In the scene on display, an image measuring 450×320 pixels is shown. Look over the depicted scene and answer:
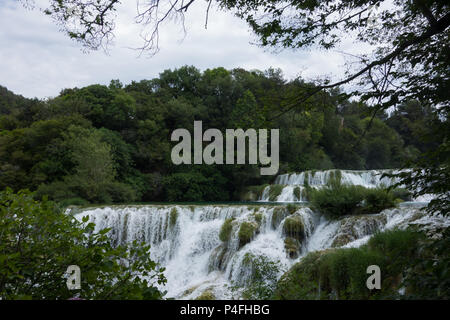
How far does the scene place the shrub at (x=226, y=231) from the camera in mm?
9312

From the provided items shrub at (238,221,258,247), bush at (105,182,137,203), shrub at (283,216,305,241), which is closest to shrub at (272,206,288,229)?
shrub at (283,216,305,241)

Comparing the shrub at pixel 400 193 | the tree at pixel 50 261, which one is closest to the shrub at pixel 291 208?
the shrub at pixel 400 193

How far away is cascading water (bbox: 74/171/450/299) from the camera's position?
25.3ft

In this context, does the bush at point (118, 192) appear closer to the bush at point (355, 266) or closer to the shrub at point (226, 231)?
the shrub at point (226, 231)

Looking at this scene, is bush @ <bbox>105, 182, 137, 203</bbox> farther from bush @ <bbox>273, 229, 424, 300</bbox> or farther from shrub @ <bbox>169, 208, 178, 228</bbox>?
bush @ <bbox>273, 229, 424, 300</bbox>

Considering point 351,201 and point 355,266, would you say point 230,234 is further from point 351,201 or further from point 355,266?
point 355,266

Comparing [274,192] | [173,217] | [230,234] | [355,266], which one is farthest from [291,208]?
[274,192]

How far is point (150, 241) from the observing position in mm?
11000

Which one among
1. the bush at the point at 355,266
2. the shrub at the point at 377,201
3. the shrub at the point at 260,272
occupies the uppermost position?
the shrub at the point at 377,201

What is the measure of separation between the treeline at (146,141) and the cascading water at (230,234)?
535cm

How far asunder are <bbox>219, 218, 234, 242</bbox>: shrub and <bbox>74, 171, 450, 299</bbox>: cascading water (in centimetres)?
12

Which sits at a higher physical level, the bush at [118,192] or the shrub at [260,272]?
the bush at [118,192]
